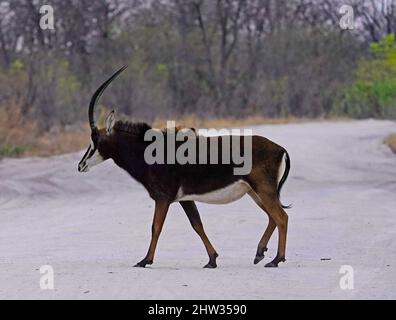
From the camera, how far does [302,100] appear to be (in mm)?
59219

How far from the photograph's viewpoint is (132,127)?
1085 centimetres

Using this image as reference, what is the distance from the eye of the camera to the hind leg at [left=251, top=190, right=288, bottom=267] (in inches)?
407

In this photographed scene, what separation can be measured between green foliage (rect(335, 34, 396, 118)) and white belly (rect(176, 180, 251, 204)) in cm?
3517

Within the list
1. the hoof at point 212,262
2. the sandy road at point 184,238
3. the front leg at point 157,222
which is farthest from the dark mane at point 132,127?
the hoof at point 212,262

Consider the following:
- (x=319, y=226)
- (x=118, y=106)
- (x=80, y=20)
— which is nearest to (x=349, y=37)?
(x=80, y=20)

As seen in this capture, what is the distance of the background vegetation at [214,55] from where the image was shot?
1847 inches

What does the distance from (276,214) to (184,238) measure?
2.93 metres
